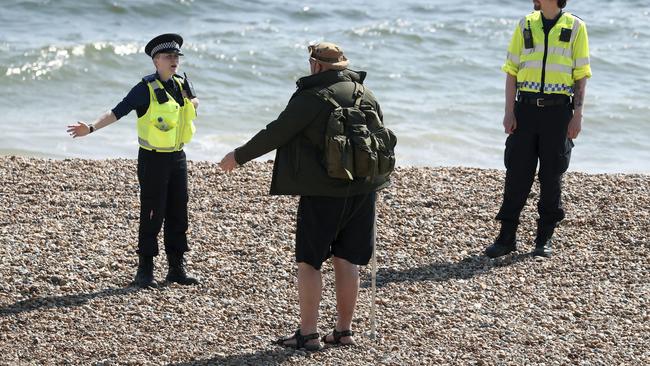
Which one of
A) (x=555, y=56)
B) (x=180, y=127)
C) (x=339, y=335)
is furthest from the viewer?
(x=555, y=56)

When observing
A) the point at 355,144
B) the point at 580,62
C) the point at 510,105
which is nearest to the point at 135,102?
the point at 355,144

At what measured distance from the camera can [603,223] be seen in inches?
360

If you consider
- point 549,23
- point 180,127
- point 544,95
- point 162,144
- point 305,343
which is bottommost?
point 305,343

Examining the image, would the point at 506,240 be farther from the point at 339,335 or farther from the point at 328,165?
the point at 328,165

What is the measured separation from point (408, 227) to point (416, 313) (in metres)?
1.86

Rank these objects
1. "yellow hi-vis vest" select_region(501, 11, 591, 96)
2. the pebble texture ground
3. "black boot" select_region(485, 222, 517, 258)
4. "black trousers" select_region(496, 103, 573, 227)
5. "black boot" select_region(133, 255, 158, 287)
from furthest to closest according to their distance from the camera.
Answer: "black boot" select_region(485, 222, 517, 258) → "black trousers" select_region(496, 103, 573, 227) → "yellow hi-vis vest" select_region(501, 11, 591, 96) → "black boot" select_region(133, 255, 158, 287) → the pebble texture ground

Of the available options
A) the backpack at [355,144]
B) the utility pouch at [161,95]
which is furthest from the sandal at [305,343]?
the utility pouch at [161,95]

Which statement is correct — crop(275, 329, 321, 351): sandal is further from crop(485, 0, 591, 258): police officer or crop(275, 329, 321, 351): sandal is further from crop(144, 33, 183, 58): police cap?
crop(485, 0, 591, 258): police officer

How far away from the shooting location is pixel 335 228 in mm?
6309

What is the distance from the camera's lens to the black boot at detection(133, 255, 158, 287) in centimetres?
757

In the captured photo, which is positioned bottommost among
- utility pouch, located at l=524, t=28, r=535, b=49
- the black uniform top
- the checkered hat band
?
the black uniform top

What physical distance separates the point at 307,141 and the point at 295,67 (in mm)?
13042

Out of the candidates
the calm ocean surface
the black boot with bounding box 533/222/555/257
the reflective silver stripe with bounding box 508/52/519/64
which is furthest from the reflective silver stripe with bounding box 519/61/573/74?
the calm ocean surface

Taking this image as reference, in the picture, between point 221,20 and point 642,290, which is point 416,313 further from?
point 221,20
